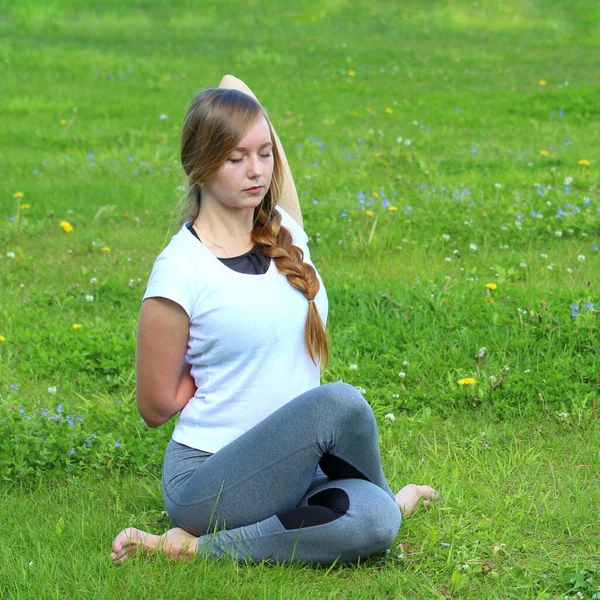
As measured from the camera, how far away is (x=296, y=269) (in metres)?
3.19

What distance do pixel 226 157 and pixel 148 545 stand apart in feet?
4.22

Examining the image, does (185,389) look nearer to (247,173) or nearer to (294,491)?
(294,491)

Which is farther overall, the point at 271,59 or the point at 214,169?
the point at 271,59

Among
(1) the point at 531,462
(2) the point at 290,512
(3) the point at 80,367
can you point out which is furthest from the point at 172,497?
(3) the point at 80,367

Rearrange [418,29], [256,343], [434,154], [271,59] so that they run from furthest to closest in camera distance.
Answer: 1. [418,29]
2. [271,59]
3. [434,154]
4. [256,343]

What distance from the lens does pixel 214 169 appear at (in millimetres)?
3104

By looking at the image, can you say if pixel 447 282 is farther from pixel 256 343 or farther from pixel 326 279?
pixel 256 343

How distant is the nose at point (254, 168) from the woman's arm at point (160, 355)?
0.50 meters

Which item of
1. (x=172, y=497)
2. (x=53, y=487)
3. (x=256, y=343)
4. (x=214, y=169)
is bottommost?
(x=53, y=487)

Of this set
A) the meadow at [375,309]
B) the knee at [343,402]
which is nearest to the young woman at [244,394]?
the knee at [343,402]

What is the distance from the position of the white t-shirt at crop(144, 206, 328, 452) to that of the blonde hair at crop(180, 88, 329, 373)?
1.4 inches

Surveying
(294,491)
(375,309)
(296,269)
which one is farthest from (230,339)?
(375,309)

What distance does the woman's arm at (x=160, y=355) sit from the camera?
9.86 feet

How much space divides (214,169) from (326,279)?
2.64 meters
